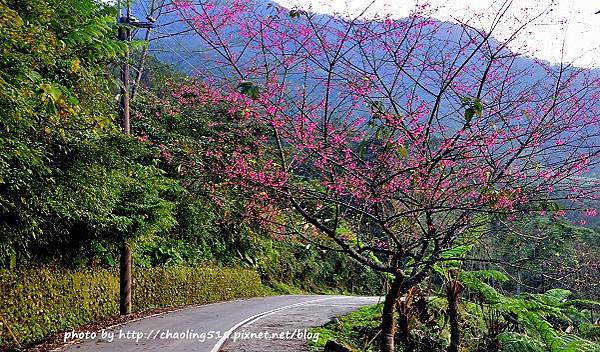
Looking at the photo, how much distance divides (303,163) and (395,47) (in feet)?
6.75

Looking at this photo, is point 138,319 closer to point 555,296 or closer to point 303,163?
point 303,163

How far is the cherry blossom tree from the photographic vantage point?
18.7 feet

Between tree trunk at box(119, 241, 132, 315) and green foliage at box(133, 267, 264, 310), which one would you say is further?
green foliage at box(133, 267, 264, 310)

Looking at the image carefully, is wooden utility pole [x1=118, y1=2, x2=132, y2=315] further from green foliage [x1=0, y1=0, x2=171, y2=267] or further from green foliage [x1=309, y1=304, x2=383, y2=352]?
green foliage [x1=309, y1=304, x2=383, y2=352]

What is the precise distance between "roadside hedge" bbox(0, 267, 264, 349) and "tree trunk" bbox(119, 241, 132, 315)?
15 cm

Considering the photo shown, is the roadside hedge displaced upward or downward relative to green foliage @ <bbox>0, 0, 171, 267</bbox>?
downward

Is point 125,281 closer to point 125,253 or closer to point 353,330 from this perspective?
point 125,253

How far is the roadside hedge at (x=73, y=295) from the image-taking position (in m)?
8.52

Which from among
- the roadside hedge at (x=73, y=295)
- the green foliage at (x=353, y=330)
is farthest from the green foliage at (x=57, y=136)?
the green foliage at (x=353, y=330)

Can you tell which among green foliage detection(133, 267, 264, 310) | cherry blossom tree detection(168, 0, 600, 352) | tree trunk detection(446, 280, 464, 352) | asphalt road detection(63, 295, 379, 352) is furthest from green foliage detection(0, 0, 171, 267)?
tree trunk detection(446, 280, 464, 352)

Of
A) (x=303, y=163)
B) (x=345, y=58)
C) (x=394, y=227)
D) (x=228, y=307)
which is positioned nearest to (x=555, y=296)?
(x=394, y=227)

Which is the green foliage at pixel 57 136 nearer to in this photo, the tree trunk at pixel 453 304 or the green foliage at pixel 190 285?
the green foliage at pixel 190 285

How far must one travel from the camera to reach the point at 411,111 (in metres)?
6.05

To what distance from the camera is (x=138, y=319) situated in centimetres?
1212
